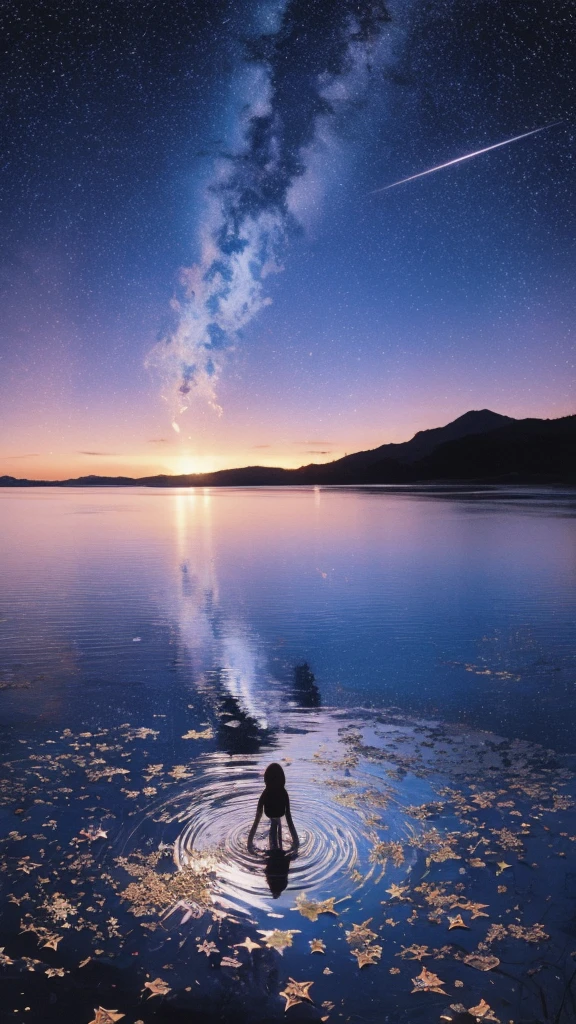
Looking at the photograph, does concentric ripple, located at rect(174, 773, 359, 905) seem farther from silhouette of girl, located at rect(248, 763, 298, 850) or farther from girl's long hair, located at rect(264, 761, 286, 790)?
girl's long hair, located at rect(264, 761, 286, 790)

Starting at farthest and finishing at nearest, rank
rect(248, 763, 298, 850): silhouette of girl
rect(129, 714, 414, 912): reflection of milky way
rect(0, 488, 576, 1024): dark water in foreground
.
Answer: rect(248, 763, 298, 850): silhouette of girl, rect(129, 714, 414, 912): reflection of milky way, rect(0, 488, 576, 1024): dark water in foreground

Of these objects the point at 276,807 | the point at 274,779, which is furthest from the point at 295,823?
the point at 274,779

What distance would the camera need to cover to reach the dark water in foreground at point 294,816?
26.6 feet

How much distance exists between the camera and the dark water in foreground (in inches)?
320

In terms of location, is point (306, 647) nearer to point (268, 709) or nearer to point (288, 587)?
point (268, 709)

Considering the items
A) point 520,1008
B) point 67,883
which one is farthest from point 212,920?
point 520,1008

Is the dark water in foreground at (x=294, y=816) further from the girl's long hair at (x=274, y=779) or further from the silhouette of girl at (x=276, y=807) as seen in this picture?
the girl's long hair at (x=274, y=779)

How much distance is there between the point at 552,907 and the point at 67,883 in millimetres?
7396

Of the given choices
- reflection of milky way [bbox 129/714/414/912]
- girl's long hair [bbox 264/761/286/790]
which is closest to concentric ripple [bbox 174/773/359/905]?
reflection of milky way [bbox 129/714/414/912]

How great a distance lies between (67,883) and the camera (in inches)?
393

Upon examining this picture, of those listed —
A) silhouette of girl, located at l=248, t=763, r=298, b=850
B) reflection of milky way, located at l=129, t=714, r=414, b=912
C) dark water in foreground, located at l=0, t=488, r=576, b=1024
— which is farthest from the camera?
silhouette of girl, located at l=248, t=763, r=298, b=850

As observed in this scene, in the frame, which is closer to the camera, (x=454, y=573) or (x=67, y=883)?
(x=67, y=883)

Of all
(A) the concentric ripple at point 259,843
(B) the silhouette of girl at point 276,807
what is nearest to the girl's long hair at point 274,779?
(B) the silhouette of girl at point 276,807

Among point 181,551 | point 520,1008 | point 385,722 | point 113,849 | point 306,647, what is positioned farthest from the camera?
point 181,551
